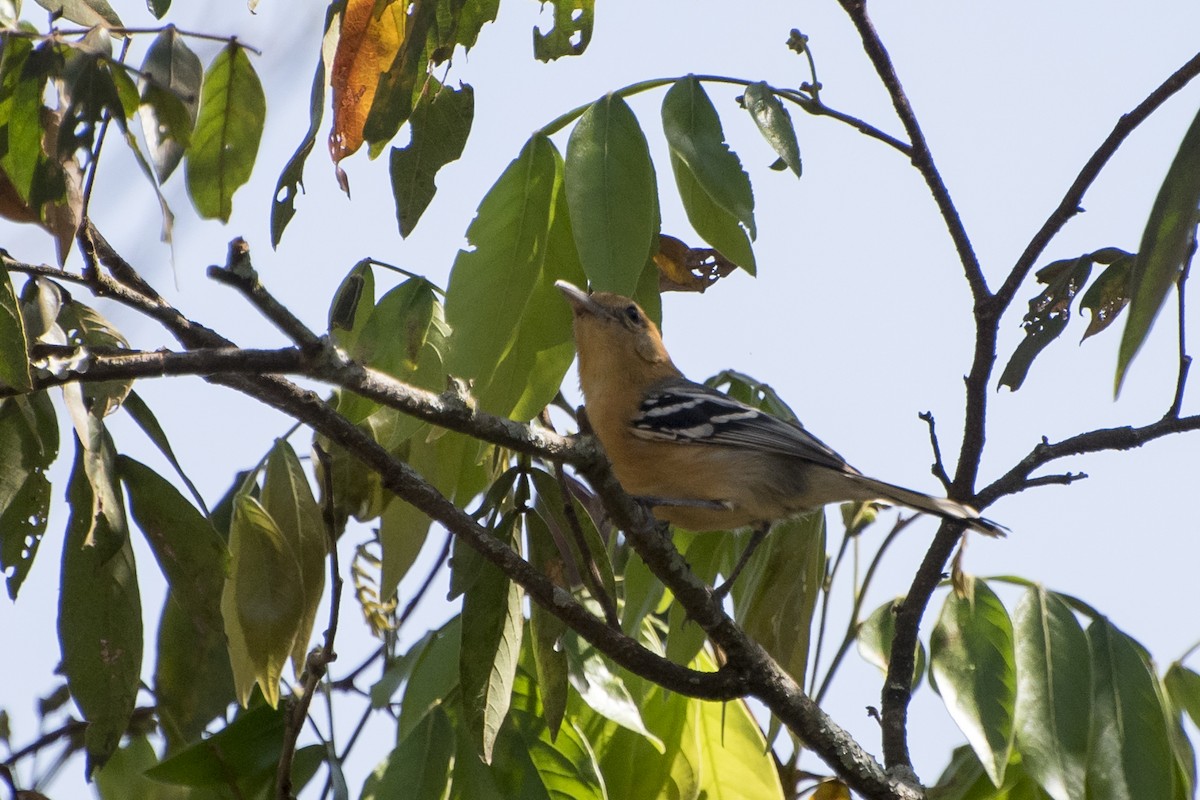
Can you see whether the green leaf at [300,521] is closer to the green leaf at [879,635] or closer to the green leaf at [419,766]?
the green leaf at [419,766]

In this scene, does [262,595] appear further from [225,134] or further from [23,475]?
[225,134]

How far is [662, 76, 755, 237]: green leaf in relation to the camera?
3156mm

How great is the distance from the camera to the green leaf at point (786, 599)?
12.6 ft

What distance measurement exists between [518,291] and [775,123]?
0.85 metres

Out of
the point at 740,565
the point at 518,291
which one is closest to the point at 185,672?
the point at 518,291

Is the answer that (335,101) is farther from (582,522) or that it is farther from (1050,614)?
(1050,614)

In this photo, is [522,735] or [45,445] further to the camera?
[522,735]

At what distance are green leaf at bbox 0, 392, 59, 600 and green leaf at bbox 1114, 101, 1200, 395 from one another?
2.57 metres

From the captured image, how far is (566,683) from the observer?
3.32 meters

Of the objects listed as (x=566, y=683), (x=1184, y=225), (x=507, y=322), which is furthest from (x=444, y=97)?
(x=1184, y=225)

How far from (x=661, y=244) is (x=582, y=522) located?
1.12 metres

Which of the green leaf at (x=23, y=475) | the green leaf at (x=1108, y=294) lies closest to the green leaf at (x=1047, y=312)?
the green leaf at (x=1108, y=294)

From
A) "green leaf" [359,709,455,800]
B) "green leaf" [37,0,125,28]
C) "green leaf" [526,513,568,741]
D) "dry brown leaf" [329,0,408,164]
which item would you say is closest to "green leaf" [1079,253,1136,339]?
"green leaf" [526,513,568,741]

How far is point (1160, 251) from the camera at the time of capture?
1445 mm
